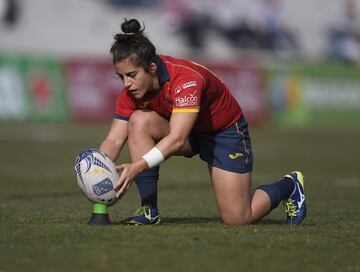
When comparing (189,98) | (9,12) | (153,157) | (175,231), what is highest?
(189,98)

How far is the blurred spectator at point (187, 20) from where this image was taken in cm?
3456

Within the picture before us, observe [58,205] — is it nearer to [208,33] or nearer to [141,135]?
[141,135]

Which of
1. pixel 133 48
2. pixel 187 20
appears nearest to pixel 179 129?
pixel 133 48

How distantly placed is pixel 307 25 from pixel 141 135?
3123 centimetres

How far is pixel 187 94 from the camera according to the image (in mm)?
7039

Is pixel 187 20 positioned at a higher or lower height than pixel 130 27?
lower

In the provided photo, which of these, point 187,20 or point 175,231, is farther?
point 187,20

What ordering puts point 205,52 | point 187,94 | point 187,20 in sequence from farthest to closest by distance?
point 205,52, point 187,20, point 187,94

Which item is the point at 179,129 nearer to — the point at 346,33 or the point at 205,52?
the point at 205,52

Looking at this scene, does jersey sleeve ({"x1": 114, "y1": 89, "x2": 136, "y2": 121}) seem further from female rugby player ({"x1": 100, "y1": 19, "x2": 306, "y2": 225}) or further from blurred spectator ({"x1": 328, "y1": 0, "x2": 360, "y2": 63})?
blurred spectator ({"x1": 328, "y1": 0, "x2": 360, "y2": 63})

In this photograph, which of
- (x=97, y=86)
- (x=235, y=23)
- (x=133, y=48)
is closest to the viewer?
(x=133, y=48)

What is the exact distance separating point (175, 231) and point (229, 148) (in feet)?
4.22

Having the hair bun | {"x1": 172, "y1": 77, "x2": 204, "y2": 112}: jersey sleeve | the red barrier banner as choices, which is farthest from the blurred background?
{"x1": 172, "y1": 77, "x2": 204, "y2": 112}: jersey sleeve

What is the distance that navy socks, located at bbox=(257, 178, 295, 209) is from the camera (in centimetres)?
803
